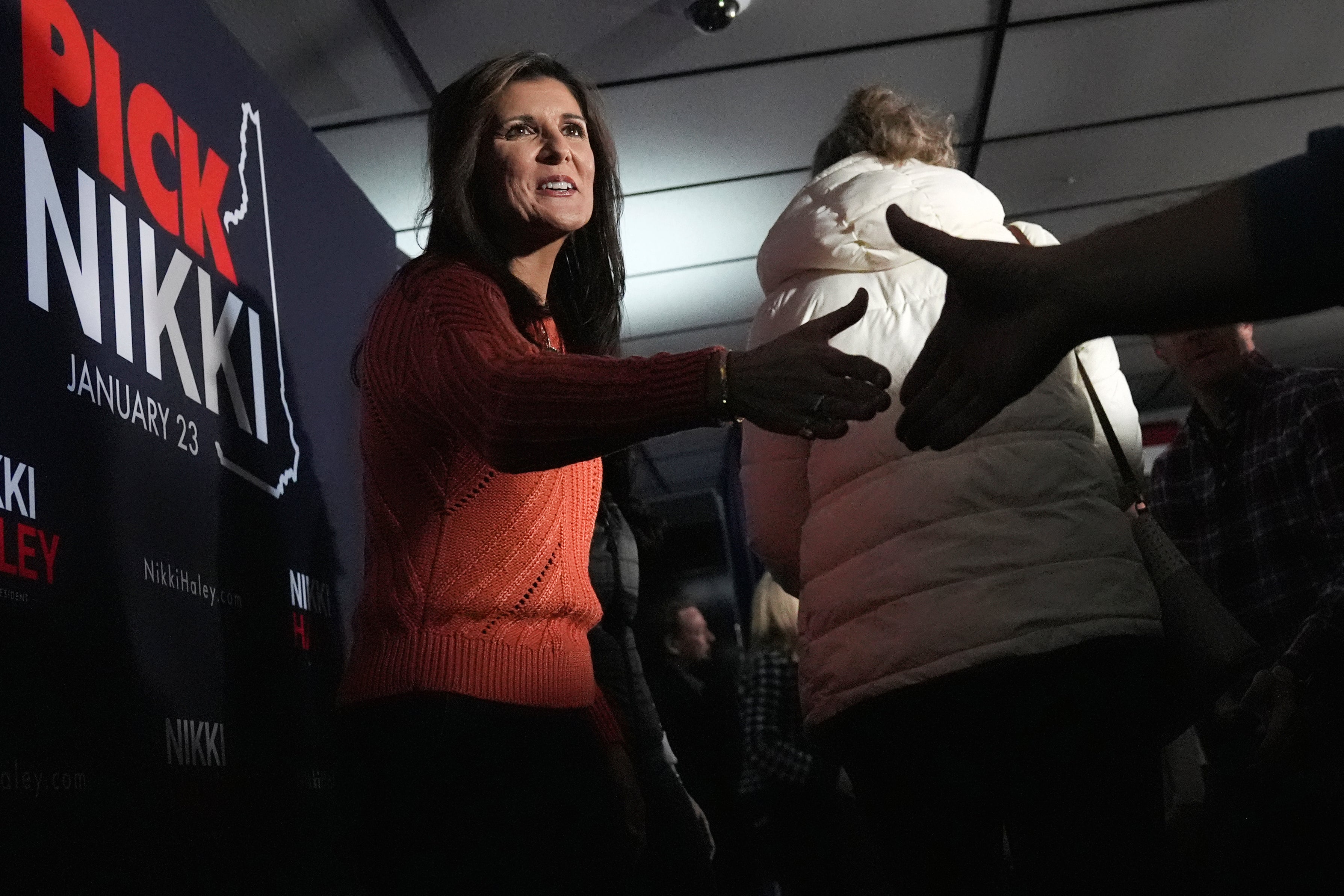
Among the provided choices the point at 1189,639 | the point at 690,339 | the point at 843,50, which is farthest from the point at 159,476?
the point at 690,339

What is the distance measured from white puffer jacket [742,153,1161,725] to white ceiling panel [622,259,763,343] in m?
2.91

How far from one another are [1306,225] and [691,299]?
4.02 m

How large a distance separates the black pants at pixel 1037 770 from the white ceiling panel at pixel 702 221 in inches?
102

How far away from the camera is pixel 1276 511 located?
2.07m

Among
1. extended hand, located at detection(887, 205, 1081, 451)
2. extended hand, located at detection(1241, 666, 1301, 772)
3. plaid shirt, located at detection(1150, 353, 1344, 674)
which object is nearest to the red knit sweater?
extended hand, located at detection(887, 205, 1081, 451)

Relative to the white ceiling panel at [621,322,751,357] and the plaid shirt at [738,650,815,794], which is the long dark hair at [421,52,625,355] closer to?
the plaid shirt at [738,650,815,794]

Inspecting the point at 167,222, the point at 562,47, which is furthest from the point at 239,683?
the point at 562,47

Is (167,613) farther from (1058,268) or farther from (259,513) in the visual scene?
(1058,268)

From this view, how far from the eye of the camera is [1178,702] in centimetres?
141

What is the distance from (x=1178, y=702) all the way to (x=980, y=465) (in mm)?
357

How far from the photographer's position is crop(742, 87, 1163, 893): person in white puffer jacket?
1339mm

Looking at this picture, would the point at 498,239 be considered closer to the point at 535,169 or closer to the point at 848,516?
the point at 535,169

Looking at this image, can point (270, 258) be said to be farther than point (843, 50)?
No

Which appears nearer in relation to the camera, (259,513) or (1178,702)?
(1178,702)
